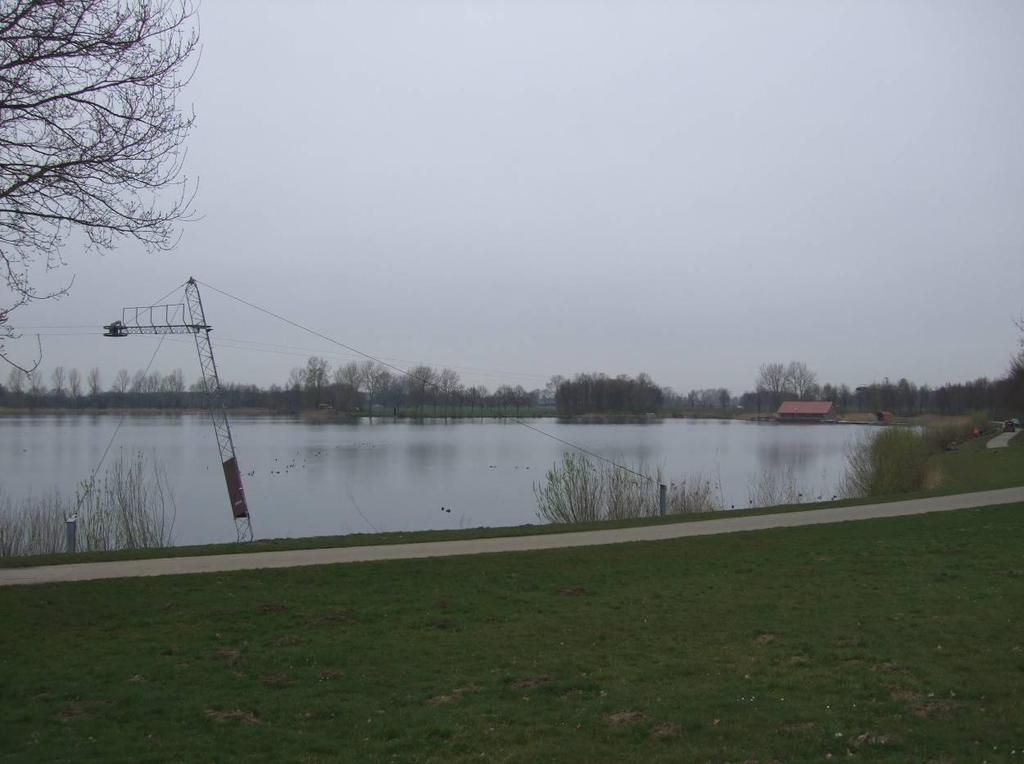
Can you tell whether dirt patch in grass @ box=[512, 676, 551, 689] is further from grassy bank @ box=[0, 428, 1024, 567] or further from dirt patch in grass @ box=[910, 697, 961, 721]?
grassy bank @ box=[0, 428, 1024, 567]

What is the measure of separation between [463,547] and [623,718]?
27.7 ft

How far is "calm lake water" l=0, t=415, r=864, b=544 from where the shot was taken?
78.9 feet

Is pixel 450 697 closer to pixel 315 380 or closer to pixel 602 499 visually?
pixel 602 499

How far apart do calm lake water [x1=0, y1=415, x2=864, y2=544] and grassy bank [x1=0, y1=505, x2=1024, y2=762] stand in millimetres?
11955

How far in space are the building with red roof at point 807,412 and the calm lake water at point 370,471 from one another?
66276mm

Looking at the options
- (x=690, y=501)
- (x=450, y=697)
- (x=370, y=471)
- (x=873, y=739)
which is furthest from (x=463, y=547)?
(x=370, y=471)

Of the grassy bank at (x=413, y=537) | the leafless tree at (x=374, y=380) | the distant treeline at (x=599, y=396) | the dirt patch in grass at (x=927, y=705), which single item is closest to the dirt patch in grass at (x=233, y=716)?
the dirt patch in grass at (x=927, y=705)

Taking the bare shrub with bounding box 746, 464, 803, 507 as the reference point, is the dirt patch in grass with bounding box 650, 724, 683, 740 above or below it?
above

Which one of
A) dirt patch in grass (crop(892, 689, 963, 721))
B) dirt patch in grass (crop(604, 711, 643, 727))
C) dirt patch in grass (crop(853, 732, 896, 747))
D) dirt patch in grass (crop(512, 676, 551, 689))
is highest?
dirt patch in grass (crop(892, 689, 963, 721))

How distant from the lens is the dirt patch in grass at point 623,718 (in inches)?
223

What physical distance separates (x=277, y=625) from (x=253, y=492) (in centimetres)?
2243

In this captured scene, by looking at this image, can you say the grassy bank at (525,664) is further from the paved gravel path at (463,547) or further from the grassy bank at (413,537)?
the grassy bank at (413,537)

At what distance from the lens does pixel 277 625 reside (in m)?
8.51

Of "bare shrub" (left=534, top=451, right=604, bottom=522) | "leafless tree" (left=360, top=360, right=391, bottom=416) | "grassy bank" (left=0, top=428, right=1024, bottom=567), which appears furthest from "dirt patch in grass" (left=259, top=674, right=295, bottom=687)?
"leafless tree" (left=360, top=360, right=391, bottom=416)
